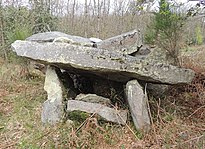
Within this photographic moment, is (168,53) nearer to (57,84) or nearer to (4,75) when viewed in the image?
(57,84)

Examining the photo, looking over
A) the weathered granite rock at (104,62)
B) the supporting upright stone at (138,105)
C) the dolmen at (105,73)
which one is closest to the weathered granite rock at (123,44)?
the dolmen at (105,73)

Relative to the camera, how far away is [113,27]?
14.9 m

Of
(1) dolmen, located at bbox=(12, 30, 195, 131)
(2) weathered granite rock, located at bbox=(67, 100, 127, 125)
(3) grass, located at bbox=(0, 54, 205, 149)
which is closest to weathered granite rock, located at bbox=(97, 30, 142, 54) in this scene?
(1) dolmen, located at bbox=(12, 30, 195, 131)

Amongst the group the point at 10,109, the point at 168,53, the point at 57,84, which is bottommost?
the point at 10,109

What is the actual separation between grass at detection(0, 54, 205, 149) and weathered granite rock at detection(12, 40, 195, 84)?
0.56 meters

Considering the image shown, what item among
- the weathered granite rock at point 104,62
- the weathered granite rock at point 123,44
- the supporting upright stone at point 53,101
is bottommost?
the supporting upright stone at point 53,101

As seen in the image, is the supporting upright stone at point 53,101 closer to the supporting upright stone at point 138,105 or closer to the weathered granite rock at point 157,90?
the supporting upright stone at point 138,105

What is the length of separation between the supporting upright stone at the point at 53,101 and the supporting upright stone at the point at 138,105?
1211mm

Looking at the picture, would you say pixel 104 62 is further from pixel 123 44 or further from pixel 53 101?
pixel 53 101

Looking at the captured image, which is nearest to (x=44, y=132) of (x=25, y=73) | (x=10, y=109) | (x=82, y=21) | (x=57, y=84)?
(x=57, y=84)

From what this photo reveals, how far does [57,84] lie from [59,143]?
1321 mm

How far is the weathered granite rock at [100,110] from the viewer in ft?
14.5

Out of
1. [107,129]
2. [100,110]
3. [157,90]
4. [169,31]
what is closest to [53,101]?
Answer: [100,110]

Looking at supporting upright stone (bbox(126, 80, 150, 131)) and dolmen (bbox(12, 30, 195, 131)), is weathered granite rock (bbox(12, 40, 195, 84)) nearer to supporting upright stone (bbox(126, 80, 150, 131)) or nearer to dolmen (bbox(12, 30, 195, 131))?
dolmen (bbox(12, 30, 195, 131))
